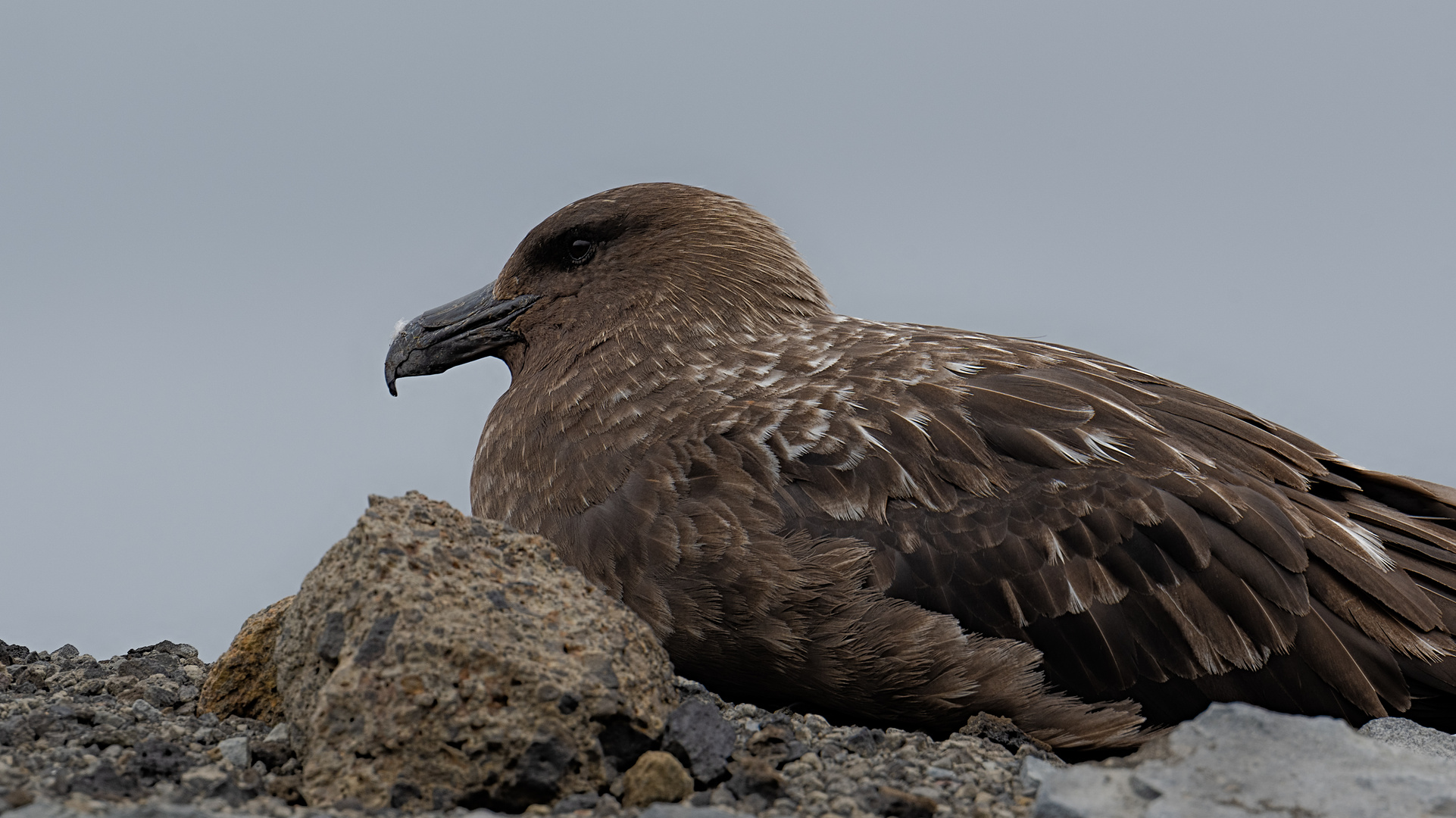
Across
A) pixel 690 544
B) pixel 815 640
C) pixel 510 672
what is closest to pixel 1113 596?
pixel 815 640

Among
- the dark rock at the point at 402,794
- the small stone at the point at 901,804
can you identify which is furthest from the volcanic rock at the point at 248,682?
the small stone at the point at 901,804

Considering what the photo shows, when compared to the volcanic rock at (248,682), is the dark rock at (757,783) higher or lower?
lower

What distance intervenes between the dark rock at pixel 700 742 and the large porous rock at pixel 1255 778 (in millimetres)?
896

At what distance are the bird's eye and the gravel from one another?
2618mm

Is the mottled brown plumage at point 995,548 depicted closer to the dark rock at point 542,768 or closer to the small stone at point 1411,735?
the small stone at point 1411,735

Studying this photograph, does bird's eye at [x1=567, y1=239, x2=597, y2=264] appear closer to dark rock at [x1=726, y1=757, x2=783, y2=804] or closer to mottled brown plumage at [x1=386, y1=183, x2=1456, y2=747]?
mottled brown plumage at [x1=386, y1=183, x2=1456, y2=747]

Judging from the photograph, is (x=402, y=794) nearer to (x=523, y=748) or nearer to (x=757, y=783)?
(x=523, y=748)

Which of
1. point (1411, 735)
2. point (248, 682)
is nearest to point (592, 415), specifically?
point (248, 682)

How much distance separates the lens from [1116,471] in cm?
515

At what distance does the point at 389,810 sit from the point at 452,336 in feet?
12.1

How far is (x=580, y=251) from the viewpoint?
669cm

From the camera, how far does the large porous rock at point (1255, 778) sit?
3549 mm

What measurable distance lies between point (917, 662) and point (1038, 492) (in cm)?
82

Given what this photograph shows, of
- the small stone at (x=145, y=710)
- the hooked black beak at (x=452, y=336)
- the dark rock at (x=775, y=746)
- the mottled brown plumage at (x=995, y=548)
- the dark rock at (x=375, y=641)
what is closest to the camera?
the dark rock at (x=375, y=641)
